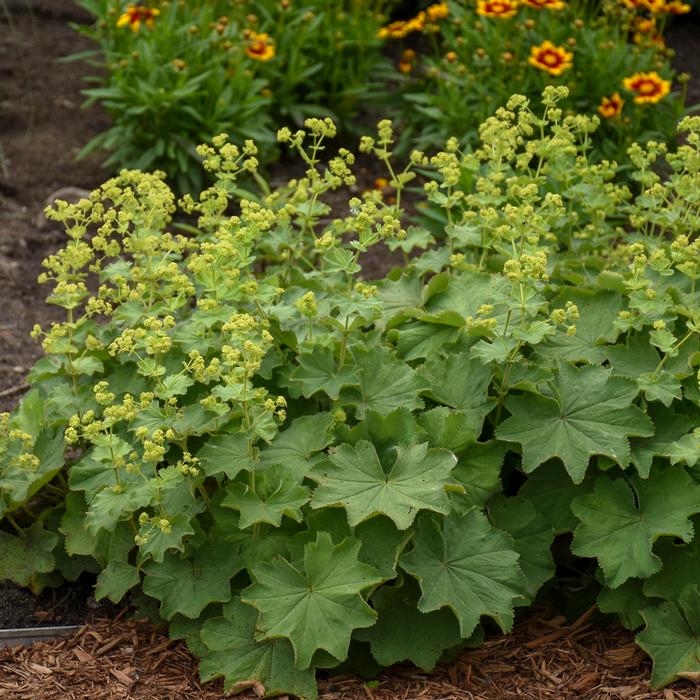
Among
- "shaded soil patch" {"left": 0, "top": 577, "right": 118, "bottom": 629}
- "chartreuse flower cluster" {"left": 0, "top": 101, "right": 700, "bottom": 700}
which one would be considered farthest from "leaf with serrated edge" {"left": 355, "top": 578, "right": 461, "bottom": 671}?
"shaded soil patch" {"left": 0, "top": 577, "right": 118, "bottom": 629}

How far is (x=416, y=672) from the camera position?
9.45 ft

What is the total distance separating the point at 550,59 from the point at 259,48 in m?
1.31

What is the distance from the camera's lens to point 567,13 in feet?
18.9

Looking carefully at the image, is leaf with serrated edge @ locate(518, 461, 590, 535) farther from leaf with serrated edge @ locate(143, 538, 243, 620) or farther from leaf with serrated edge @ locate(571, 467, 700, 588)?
leaf with serrated edge @ locate(143, 538, 243, 620)

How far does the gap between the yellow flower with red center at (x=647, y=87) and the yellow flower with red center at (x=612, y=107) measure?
0.07 metres

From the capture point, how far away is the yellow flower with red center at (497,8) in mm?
5066

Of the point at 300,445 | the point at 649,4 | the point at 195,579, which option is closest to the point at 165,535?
the point at 195,579

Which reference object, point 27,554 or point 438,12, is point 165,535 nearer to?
point 27,554

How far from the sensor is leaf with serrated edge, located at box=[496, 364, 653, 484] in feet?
9.34

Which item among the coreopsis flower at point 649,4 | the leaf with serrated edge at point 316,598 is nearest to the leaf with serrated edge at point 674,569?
the leaf with serrated edge at point 316,598

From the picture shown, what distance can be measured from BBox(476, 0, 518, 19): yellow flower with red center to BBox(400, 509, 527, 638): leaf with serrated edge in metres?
2.88

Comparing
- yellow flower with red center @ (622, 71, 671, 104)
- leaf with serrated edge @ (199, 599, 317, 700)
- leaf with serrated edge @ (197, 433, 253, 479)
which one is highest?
leaf with serrated edge @ (197, 433, 253, 479)

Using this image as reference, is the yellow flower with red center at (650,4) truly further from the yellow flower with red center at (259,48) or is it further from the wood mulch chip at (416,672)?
the wood mulch chip at (416,672)

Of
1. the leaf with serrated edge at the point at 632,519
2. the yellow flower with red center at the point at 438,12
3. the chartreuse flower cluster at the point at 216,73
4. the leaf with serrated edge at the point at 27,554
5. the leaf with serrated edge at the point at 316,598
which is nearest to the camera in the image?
the leaf with serrated edge at the point at 316,598
